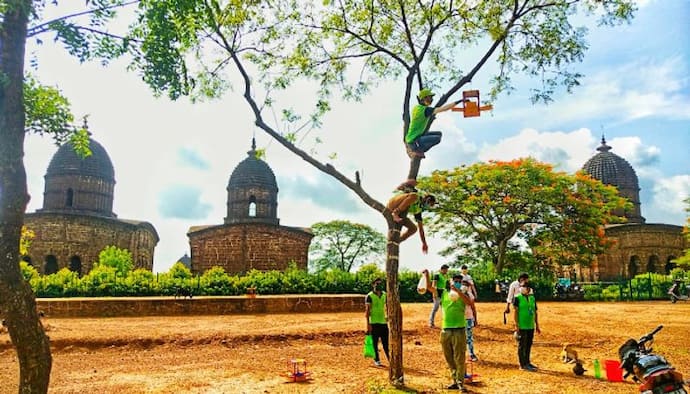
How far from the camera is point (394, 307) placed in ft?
25.8

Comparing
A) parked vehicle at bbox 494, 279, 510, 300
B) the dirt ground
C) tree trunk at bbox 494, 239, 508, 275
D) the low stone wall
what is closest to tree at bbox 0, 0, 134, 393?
the dirt ground

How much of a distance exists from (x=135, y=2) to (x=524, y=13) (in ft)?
22.4

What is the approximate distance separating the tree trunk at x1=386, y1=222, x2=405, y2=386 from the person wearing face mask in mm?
211

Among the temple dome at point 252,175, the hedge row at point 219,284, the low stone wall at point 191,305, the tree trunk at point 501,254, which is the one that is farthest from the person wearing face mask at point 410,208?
the temple dome at point 252,175

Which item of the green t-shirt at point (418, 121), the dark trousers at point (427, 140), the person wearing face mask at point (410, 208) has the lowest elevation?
the person wearing face mask at point (410, 208)

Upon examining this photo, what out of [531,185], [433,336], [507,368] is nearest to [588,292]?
[531,185]

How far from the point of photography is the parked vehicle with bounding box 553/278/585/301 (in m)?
25.3

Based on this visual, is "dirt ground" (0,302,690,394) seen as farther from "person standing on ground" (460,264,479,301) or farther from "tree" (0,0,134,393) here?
"tree" (0,0,134,393)

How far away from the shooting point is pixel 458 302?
759cm

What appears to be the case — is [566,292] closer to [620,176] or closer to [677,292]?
[677,292]

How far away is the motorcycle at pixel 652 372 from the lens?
380 cm

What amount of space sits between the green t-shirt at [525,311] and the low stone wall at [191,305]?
9295 mm

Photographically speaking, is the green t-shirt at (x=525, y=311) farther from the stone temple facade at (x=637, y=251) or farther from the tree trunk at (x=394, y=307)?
the stone temple facade at (x=637, y=251)

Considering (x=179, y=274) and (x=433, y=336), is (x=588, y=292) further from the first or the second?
(x=179, y=274)
